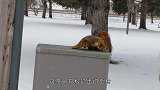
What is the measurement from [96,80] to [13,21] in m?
0.90

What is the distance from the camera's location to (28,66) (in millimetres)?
9406

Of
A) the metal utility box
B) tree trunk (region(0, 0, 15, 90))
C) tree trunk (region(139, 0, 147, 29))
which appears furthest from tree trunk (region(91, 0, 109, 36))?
tree trunk (region(139, 0, 147, 29))

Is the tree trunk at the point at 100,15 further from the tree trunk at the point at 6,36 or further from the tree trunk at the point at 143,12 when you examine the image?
the tree trunk at the point at 143,12

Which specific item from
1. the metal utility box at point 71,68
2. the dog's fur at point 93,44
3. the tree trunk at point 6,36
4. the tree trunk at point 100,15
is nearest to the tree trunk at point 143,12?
the tree trunk at point 100,15

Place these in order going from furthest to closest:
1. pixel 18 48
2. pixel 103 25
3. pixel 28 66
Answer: pixel 103 25
pixel 28 66
pixel 18 48

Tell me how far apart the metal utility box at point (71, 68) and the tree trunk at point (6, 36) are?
0.27m

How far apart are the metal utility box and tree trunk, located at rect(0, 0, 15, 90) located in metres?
0.27

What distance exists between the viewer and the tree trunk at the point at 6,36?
341 centimetres

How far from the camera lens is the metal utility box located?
11.5ft

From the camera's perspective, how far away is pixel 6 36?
135 inches

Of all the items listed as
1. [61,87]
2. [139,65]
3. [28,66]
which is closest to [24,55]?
[28,66]

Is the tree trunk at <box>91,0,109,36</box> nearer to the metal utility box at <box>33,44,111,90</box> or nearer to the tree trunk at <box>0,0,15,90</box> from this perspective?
the metal utility box at <box>33,44,111,90</box>

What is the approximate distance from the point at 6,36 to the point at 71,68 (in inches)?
25.1

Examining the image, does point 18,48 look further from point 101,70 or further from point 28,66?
point 28,66
